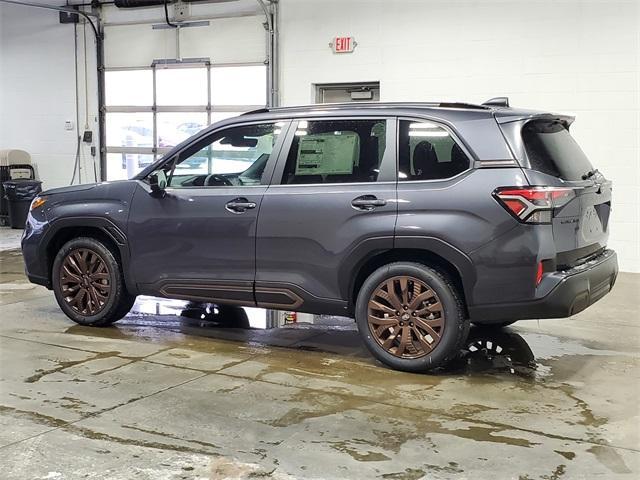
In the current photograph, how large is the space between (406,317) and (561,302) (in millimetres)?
961

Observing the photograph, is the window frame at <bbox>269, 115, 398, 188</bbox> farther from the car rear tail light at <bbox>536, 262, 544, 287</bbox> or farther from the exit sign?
the exit sign

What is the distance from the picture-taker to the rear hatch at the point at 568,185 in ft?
14.2

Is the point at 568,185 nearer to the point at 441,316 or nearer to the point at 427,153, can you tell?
the point at 427,153

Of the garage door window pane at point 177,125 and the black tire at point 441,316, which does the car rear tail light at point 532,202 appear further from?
the garage door window pane at point 177,125

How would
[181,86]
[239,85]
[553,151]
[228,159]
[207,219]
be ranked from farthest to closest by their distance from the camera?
[181,86]
[239,85]
[228,159]
[207,219]
[553,151]

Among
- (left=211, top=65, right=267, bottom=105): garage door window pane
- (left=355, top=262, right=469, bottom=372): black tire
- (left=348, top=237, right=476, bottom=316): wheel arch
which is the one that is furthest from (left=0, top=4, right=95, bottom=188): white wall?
(left=355, top=262, right=469, bottom=372): black tire

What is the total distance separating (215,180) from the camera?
17.5 ft

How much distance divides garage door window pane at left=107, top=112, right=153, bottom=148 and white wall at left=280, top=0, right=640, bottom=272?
3.40 meters

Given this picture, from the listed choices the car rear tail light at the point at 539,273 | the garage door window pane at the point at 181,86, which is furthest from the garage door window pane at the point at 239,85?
the car rear tail light at the point at 539,273

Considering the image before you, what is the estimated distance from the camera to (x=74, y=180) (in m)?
13.4

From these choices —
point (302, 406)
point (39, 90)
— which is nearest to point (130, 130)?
point (39, 90)

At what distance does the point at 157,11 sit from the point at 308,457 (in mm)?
10517

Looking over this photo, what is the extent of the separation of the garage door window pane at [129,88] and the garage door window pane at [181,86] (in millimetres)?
240

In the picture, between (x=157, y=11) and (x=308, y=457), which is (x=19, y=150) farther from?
(x=308, y=457)
